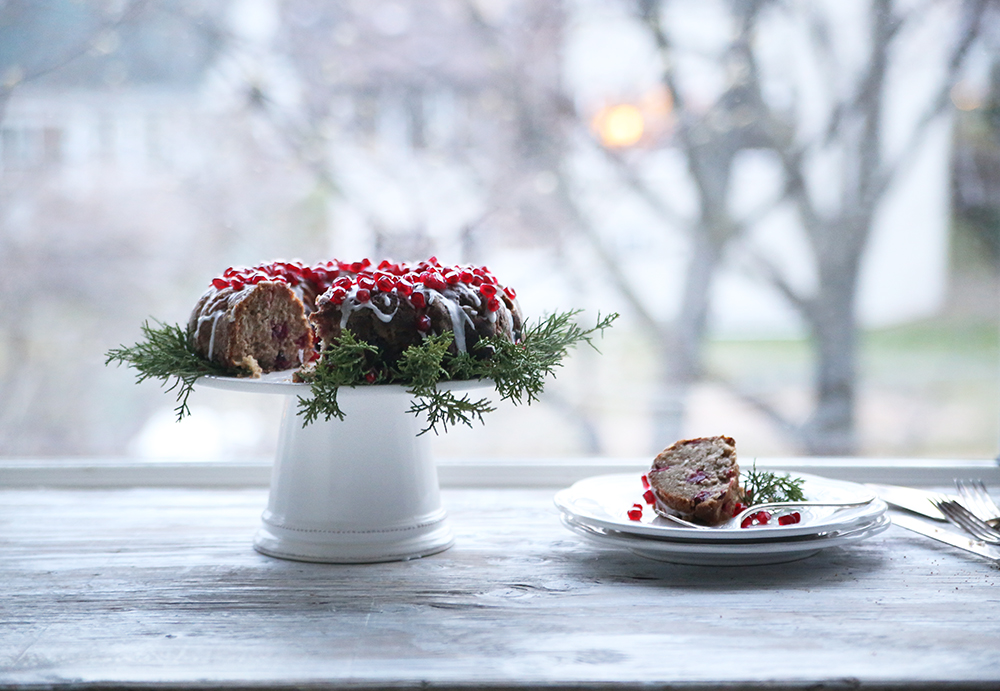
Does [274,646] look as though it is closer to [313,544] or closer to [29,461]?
[313,544]

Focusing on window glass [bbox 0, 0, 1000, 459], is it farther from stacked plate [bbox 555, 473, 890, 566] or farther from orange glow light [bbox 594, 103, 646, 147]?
stacked plate [bbox 555, 473, 890, 566]

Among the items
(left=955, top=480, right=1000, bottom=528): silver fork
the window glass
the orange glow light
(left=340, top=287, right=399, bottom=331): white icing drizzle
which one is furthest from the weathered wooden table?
the orange glow light

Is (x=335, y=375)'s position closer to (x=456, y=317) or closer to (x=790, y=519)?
(x=456, y=317)

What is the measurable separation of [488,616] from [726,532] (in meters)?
0.31

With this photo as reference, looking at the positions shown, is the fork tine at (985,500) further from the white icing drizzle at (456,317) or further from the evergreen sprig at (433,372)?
the white icing drizzle at (456,317)

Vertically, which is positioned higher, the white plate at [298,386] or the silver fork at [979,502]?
the white plate at [298,386]

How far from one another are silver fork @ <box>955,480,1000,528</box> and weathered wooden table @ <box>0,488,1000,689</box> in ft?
0.39

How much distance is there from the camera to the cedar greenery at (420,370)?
1134 millimetres

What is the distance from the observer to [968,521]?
136 cm

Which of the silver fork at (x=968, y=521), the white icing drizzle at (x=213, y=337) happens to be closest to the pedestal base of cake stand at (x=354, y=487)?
the white icing drizzle at (x=213, y=337)

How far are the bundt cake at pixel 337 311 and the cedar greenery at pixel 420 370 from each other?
2 centimetres

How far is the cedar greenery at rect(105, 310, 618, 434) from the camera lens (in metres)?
1.13

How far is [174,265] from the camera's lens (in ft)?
7.64

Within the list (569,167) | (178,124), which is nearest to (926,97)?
(569,167)
